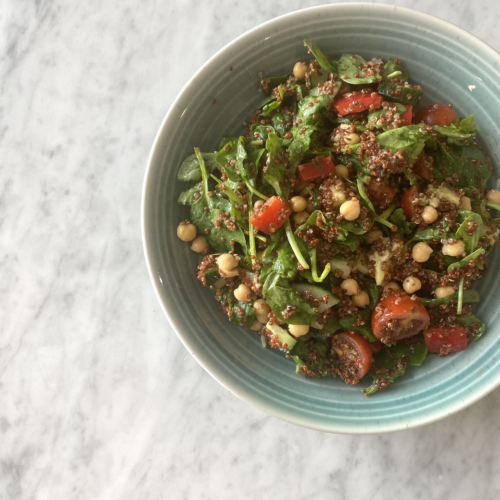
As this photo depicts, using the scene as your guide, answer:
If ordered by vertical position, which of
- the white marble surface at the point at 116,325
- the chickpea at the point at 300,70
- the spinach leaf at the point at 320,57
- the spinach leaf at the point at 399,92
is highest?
the spinach leaf at the point at 320,57

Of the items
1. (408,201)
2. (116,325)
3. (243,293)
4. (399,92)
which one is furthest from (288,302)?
(116,325)

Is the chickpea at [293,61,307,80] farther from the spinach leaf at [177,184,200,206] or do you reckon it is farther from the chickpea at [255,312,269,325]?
the chickpea at [255,312,269,325]

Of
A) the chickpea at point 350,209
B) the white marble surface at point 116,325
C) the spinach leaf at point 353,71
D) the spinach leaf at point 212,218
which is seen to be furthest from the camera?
the white marble surface at point 116,325

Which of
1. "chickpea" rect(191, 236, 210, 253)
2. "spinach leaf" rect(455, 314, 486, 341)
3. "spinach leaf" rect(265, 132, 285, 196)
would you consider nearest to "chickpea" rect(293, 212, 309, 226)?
"spinach leaf" rect(265, 132, 285, 196)

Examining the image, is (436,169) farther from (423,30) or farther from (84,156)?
(84,156)

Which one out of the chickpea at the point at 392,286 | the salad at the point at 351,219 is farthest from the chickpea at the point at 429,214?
the chickpea at the point at 392,286

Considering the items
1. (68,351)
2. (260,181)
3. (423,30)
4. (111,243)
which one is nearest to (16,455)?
(68,351)

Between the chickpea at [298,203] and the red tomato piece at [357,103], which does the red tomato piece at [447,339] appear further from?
the red tomato piece at [357,103]

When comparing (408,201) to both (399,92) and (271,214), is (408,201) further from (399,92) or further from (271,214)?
(271,214)
